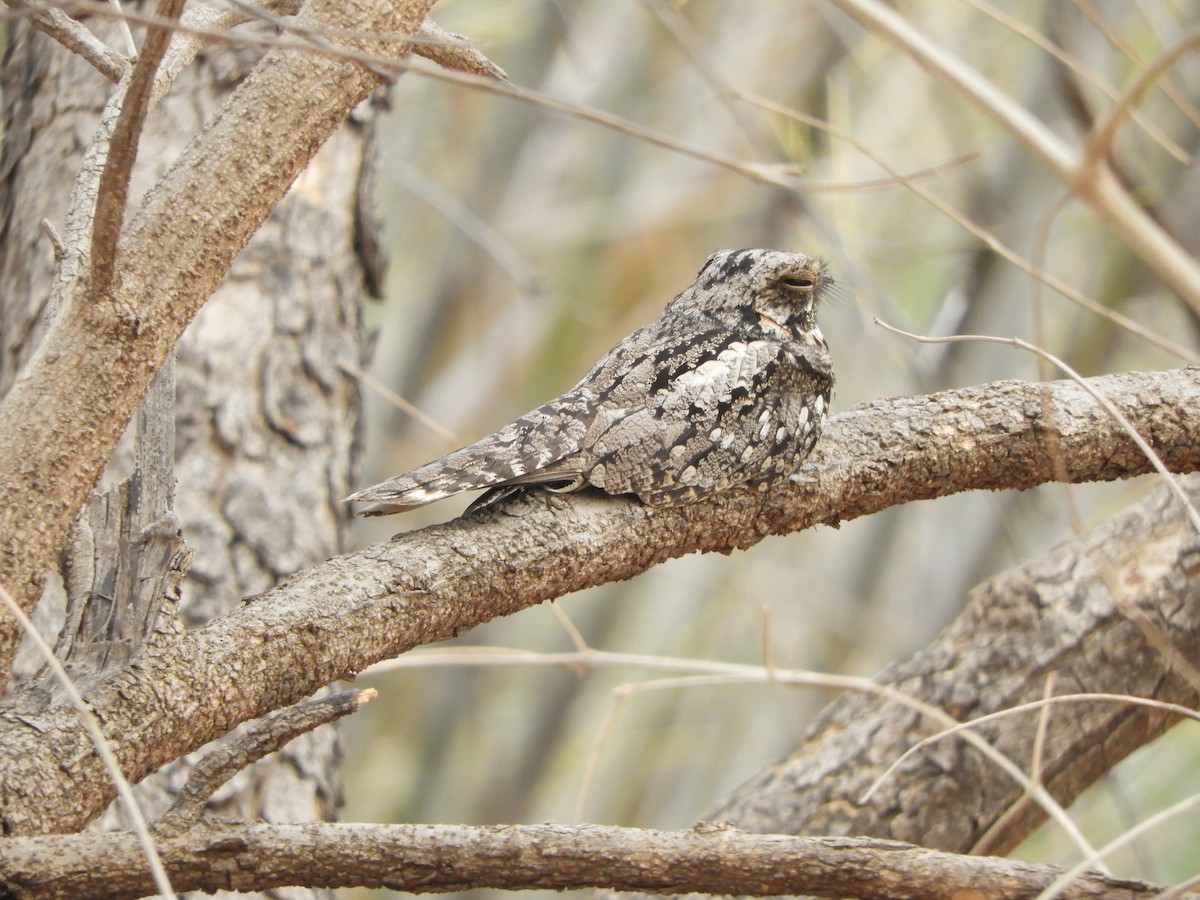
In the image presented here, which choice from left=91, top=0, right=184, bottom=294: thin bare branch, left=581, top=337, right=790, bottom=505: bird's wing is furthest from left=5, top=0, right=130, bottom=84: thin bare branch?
left=581, top=337, right=790, bottom=505: bird's wing

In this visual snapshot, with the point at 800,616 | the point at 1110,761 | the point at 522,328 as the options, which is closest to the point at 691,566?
the point at 800,616

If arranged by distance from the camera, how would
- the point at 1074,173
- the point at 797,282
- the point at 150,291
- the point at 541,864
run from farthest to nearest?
the point at 797,282, the point at 150,291, the point at 541,864, the point at 1074,173

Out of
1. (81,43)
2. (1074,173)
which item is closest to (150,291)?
(81,43)

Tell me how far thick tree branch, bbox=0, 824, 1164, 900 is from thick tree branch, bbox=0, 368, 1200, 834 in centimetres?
19

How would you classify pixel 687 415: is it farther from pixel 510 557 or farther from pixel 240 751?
pixel 240 751

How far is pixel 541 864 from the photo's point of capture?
1.59m

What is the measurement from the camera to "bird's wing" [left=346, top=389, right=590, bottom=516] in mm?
2119

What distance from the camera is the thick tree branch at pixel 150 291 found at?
64.7 inches

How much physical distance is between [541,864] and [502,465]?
2.74 feet

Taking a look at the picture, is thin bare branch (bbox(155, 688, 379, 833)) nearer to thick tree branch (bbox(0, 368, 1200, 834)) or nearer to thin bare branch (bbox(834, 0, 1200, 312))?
thick tree branch (bbox(0, 368, 1200, 834))

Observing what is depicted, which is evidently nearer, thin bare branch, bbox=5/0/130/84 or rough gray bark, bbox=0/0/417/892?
thin bare branch, bbox=5/0/130/84

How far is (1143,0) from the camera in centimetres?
559

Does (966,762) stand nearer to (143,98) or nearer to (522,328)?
(143,98)

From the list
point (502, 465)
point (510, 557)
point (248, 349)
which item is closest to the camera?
point (510, 557)
